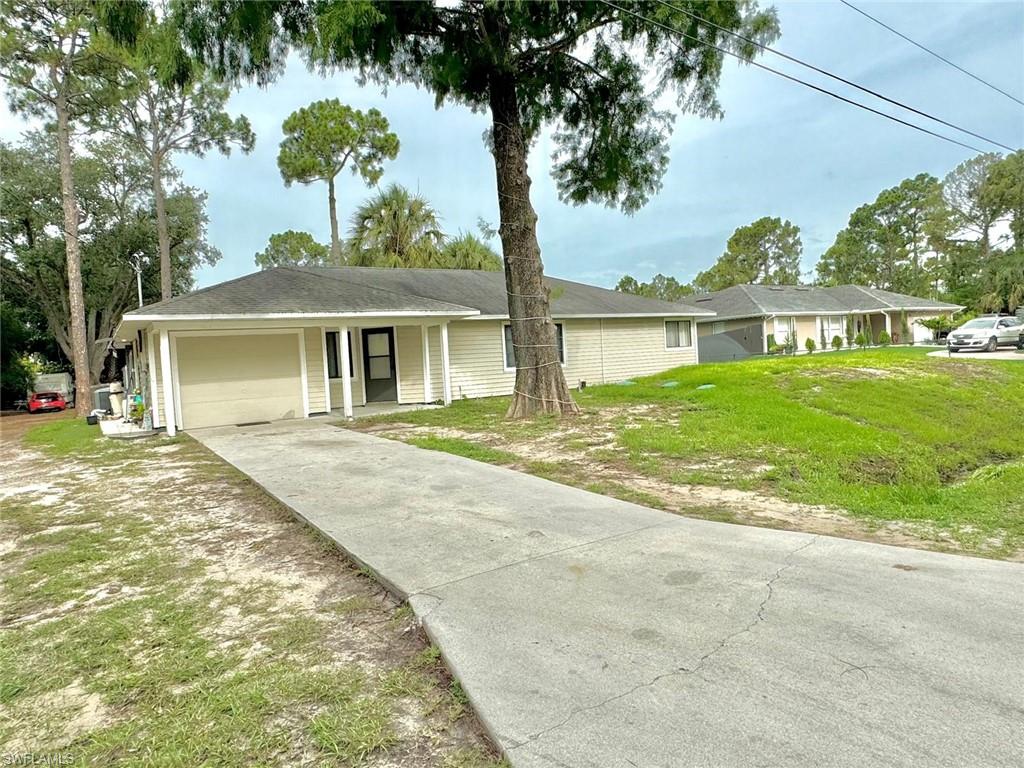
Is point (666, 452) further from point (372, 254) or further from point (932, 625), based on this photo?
point (372, 254)

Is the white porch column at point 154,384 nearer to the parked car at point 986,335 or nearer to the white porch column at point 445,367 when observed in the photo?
the white porch column at point 445,367

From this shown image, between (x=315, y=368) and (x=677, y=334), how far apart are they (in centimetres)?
1246

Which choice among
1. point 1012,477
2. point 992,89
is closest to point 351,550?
point 1012,477

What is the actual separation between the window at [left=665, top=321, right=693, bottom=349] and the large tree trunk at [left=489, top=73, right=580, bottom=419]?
9869 mm

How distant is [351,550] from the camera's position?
398 cm

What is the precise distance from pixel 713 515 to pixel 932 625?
2.17 meters

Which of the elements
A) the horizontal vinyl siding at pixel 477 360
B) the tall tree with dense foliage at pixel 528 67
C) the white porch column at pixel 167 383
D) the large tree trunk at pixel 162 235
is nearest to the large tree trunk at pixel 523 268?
the tall tree with dense foliage at pixel 528 67

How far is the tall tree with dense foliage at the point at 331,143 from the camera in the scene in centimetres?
2752

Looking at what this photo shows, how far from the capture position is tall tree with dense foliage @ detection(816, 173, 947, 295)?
46625 mm

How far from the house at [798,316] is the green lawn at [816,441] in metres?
16.3

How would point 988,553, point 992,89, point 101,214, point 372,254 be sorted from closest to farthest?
point 988,553, point 992,89, point 372,254, point 101,214

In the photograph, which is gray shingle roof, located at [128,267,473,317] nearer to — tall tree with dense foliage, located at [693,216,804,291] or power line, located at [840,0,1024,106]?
power line, located at [840,0,1024,106]

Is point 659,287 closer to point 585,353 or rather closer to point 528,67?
point 585,353

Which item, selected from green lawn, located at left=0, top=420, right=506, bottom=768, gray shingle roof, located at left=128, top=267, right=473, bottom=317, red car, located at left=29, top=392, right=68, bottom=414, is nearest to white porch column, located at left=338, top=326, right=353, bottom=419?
gray shingle roof, located at left=128, top=267, right=473, bottom=317
